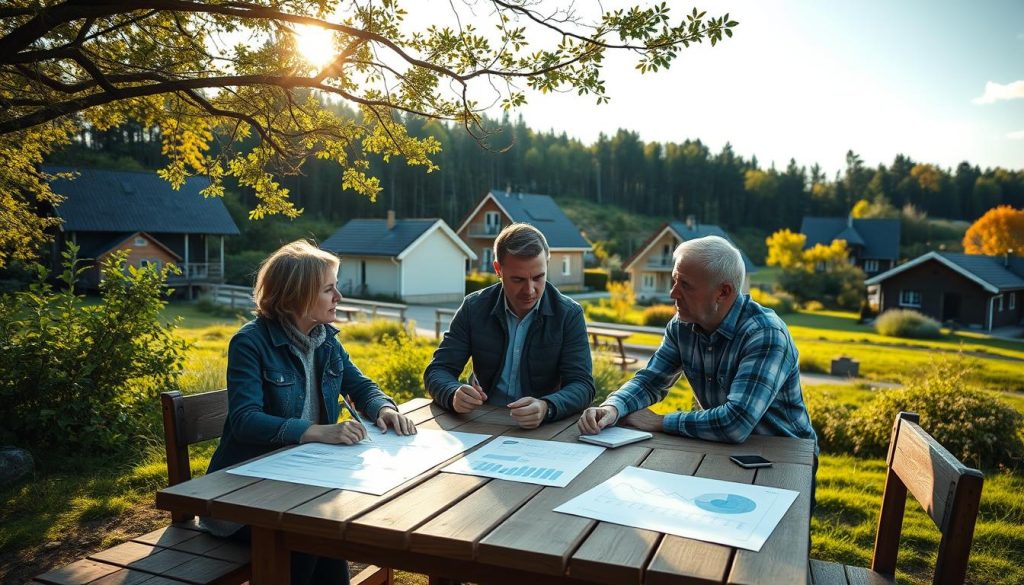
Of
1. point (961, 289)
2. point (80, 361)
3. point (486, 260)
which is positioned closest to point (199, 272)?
point (486, 260)

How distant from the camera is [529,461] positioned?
244 centimetres

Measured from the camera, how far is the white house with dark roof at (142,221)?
95.8 feet

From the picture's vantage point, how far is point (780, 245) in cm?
4375

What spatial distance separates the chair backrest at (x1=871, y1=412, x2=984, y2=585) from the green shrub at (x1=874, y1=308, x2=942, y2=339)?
2861cm

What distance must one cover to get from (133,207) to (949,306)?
125 feet

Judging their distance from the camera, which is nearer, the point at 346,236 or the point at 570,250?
the point at 346,236

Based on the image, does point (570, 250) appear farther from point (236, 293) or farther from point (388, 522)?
point (388, 522)

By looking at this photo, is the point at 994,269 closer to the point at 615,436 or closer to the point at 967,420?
the point at 967,420

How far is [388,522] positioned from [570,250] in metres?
39.4

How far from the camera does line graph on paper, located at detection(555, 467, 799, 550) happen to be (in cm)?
178

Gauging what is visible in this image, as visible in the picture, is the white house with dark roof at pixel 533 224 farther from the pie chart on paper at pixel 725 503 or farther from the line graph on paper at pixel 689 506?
the pie chart on paper at pixel 725 503

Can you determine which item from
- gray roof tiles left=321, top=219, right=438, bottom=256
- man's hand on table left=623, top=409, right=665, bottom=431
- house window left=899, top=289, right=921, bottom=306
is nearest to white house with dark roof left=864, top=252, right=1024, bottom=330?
house window left=899, top=289, right=921, bottom=306

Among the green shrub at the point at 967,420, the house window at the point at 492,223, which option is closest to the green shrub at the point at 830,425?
the green shrub at the point at 967,420

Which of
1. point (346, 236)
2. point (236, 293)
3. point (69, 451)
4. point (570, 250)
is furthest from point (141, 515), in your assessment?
point (570, 250)
